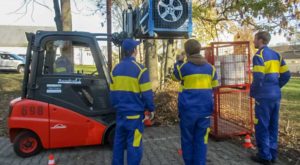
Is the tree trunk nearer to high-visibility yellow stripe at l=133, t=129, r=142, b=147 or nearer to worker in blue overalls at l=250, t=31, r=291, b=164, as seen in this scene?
worker in blue overalls at l=250, t=31, r=291, b=164

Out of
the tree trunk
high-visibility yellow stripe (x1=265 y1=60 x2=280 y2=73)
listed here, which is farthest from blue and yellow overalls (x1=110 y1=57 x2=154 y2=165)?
the tree trunk

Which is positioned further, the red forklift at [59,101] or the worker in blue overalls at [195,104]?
the red forklift at [59,101]

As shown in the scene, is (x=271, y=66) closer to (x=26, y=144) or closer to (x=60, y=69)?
(x=60, y=69)

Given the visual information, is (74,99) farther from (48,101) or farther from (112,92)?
(112,92)

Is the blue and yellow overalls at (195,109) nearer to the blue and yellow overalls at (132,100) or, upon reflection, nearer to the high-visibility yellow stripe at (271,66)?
the blue and yellow overalls at (132,100)

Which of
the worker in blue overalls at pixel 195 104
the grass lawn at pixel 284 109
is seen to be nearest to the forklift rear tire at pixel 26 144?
the grass lawn at pixel 284 109

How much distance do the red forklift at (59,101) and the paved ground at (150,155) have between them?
225 millimetres

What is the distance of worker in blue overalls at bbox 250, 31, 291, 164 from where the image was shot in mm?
5457

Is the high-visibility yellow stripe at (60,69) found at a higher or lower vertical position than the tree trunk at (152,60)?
lower

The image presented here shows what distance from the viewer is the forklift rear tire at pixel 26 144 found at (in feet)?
20.1

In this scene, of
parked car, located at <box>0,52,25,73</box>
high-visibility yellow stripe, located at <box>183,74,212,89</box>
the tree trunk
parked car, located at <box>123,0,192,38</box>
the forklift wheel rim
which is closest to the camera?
high-visibility yellow stripe, located at <box>183,74,212,89</box>

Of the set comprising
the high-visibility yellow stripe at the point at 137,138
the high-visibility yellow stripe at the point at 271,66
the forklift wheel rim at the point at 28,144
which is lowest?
the forklift wheel rim at the point at 28,144

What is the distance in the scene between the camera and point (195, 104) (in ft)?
15.8

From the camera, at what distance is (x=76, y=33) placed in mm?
6309
